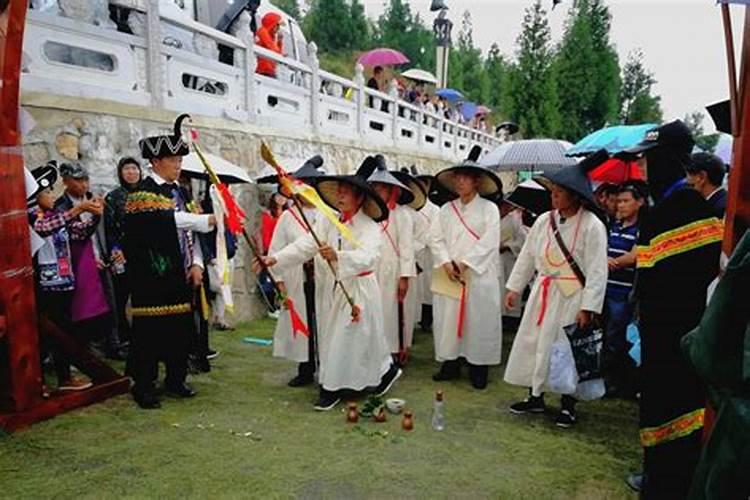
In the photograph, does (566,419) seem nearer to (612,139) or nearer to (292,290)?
(292,290)

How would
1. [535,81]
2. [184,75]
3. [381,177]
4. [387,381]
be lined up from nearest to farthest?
[387,381] < [381,177] < [184,75] < [535,81]

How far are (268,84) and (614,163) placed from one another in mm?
5181

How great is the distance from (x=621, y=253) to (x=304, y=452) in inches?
119

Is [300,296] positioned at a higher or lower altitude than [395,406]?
higher

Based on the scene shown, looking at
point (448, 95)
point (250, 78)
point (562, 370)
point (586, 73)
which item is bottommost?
point (562, 370)

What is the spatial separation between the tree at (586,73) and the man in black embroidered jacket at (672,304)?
26463mm

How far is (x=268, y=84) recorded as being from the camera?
28.5 feet

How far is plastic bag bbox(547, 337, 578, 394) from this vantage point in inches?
154

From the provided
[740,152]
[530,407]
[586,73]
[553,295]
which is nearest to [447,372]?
[530,407]

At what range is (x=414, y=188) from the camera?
21.0 feet

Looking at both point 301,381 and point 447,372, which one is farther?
point 447,372

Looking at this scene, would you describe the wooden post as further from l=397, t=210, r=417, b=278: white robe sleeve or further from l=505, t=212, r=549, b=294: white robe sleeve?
l=397, t=210, r=417, b=278: white robe sleeve

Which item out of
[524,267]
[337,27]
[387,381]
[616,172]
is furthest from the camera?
[337,27]

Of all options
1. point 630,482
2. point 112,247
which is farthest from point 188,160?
point 630,482
